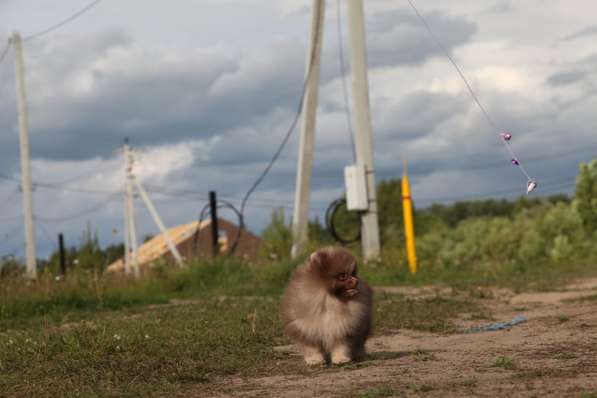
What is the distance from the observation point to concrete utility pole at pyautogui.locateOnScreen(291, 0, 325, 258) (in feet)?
66.0

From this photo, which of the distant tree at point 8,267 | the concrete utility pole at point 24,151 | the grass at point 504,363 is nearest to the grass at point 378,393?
the grass at point 504,363

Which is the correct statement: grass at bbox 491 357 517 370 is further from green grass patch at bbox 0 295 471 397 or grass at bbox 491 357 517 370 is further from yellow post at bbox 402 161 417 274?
yellow post at bbox 402 161 417 274

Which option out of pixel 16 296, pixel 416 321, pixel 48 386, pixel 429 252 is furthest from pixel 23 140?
pixel 48 386

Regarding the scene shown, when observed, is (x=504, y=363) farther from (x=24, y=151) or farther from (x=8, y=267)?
(x=24, y=151)

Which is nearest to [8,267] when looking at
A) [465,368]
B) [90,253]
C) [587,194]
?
[90,253]

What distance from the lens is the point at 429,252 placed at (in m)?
33.9

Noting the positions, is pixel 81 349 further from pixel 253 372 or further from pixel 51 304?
pixel 51 304

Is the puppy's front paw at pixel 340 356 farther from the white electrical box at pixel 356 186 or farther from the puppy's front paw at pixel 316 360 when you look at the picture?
the white electrical box at pixel 356 186

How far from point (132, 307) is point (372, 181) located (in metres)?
6.48

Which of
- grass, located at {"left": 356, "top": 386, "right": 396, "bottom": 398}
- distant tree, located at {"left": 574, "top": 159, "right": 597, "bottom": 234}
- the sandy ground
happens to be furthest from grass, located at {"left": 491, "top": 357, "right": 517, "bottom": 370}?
distant tree, located at {"left": 574, "top": 159, "right": 597, "bottom": 234}

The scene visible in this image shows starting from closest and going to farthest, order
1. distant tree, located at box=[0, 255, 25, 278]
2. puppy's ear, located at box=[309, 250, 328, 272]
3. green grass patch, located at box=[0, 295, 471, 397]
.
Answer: green grass patch, located at box=[0, 295, 471, 397]
puppy's ear, located at box=[309, 250, 328, 272]
distant tree, located at box=[0, 255, 25, 278]

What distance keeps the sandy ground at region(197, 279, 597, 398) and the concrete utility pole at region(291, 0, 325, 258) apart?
10.5 meters

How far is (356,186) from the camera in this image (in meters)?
18.8

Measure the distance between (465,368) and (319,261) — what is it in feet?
4.29
